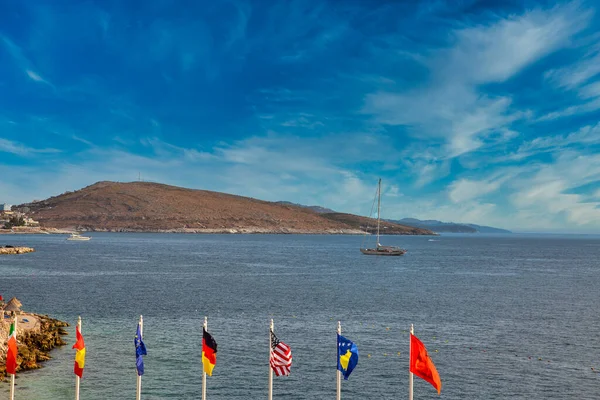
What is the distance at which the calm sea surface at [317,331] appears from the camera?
110 ft

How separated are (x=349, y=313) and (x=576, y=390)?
1096 inches

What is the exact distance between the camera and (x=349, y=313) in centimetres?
5916

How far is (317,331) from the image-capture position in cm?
4912

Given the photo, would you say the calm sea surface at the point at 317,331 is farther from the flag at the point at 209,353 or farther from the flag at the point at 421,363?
→ the flag at the point at 421,363

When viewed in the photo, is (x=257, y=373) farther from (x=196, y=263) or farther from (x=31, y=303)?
(x=196, y=263)

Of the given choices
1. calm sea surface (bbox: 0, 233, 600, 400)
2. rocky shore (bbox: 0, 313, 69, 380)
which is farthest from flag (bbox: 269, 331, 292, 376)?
rocky shore (bbox: 0, 313, 69, 380)

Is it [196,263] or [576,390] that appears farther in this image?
[196,263]

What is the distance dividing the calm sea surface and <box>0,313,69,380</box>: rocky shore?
0.99 meters

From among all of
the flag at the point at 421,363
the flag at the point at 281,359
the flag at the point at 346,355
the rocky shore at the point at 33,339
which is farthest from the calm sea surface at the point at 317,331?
the flag at the point at 421,363

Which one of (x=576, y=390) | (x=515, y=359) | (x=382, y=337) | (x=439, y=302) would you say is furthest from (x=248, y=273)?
(x=576, y=390)

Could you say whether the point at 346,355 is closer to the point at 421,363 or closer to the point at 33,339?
the point at 421,363

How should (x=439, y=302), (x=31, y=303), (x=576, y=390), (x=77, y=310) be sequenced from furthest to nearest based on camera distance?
(x=439, y=302)
(x=31, y=303)
(x=77, y=310)
(x=576, y=390)

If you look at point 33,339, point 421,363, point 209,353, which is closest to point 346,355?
point 421,363

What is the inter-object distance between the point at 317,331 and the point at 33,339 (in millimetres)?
22240
